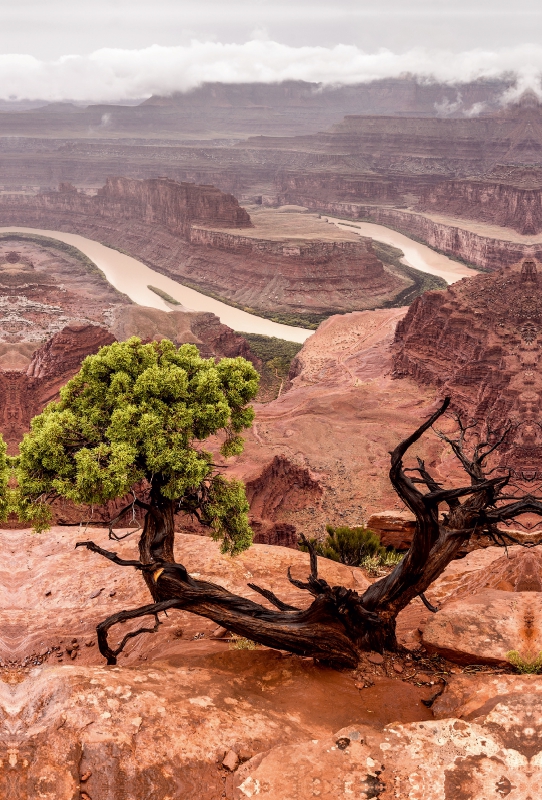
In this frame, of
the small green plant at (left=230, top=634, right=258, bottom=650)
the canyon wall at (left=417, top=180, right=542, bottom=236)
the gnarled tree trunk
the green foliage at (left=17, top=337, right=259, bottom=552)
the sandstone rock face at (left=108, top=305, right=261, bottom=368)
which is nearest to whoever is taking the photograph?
the gnarled tree trunk

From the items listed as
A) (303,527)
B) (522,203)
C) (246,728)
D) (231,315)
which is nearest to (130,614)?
(246,728)

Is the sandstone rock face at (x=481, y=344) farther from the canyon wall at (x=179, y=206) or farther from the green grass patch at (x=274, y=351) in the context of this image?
the canyon wall at (x=179, y=206)

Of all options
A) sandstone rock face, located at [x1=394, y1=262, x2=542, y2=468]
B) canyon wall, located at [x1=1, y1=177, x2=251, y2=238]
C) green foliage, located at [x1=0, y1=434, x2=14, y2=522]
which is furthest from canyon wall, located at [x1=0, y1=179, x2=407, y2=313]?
green foliage, located at [x1=0, y1=434, x2=14, y2=522]

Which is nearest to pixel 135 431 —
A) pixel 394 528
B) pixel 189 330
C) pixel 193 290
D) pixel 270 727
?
pixel 270 727

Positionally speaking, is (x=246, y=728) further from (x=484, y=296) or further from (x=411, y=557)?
(x=484, y=296)

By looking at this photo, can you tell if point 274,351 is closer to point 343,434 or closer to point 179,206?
point 343,434

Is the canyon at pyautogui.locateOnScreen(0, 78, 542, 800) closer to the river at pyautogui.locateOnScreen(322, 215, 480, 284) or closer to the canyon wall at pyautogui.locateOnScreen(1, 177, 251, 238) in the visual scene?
the river at pyautogui.locateOnScreen(322, 215, 480, 284)
